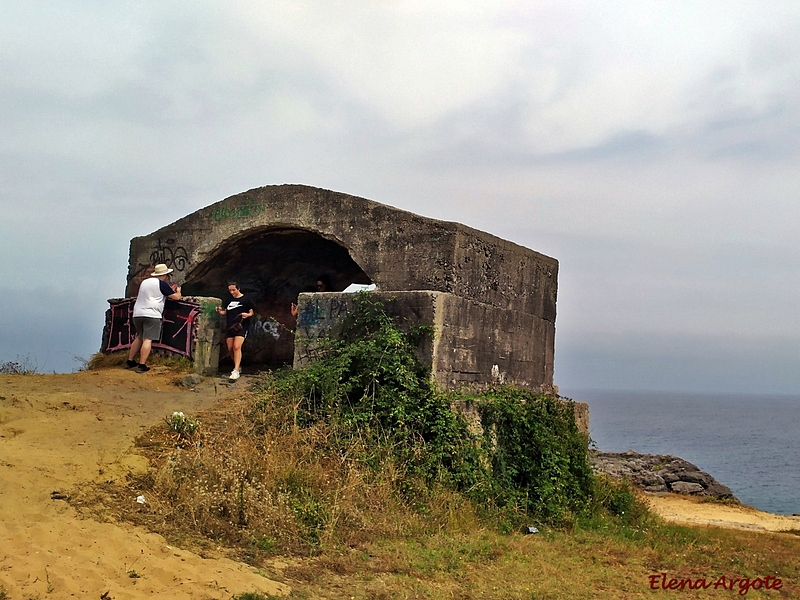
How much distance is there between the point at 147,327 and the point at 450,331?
14.7 feet

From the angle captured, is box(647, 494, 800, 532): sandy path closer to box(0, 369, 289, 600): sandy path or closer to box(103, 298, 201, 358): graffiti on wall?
box(103, 298, 201, 358): graffiti on wall

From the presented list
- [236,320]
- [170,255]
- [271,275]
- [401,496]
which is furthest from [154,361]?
[401,496]

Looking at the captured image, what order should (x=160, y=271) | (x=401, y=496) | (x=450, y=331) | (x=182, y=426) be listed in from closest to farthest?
(x=401, y=496), (x=182, y=426), (x=450, y=331), (x=160, y=271)

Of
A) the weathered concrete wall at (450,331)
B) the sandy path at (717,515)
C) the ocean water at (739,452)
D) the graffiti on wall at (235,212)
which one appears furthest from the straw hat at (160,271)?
the sandy path at (717,515)

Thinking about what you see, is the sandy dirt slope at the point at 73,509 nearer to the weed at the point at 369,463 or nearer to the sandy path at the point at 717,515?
the weed at the point at 369,463

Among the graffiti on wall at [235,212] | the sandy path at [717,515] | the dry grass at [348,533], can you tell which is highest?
the graffiti on wall at [235,212]

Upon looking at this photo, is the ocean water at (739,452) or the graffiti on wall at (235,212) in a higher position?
the graffiti on wall at (235,212)

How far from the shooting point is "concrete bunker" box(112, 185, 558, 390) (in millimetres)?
9016

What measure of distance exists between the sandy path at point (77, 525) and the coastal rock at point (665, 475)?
13.8m

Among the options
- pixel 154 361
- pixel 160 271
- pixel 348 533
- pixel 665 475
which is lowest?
pixel 665 475

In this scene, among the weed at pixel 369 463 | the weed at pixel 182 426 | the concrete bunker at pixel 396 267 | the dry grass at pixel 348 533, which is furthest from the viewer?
the concrete bunker at pixel 396 267

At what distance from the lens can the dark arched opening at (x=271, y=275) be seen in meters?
11.9

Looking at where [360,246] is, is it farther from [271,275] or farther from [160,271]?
[271,275]

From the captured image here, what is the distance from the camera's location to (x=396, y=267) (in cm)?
995
